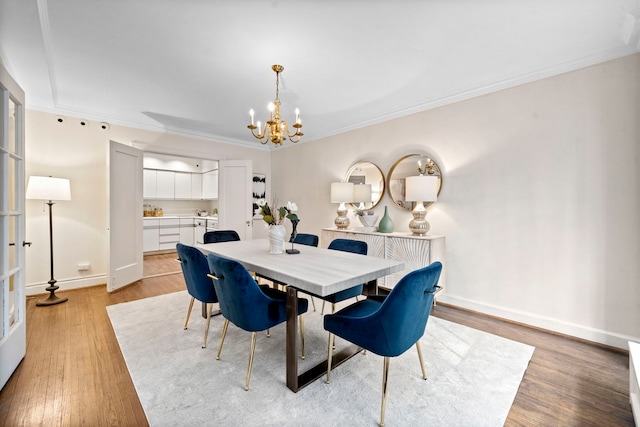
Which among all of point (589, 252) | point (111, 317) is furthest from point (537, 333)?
point (111, 317)

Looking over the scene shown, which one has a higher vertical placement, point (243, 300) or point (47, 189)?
point (47, 189)

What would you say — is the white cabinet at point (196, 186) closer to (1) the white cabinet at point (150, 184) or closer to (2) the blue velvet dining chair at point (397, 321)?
(1) the white cabinet at point (150, 184)

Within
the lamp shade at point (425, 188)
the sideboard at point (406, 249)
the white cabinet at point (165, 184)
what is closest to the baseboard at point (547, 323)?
the sideboard at point (406, 249)

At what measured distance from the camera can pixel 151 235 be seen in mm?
6398

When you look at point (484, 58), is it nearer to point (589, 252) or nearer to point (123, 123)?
point (589, 252)

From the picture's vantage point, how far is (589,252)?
2.45 metres

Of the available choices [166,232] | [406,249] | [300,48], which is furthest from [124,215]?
[406,249]

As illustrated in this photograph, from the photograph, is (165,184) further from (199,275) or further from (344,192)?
(199,275)

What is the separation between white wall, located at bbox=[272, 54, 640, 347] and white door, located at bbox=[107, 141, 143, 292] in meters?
4.02

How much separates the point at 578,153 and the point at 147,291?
5.17 m

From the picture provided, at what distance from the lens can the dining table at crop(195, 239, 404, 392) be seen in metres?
1.63

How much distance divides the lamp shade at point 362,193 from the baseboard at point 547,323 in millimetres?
1639

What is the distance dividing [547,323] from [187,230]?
7.11m

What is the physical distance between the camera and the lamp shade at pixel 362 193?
4.07m
